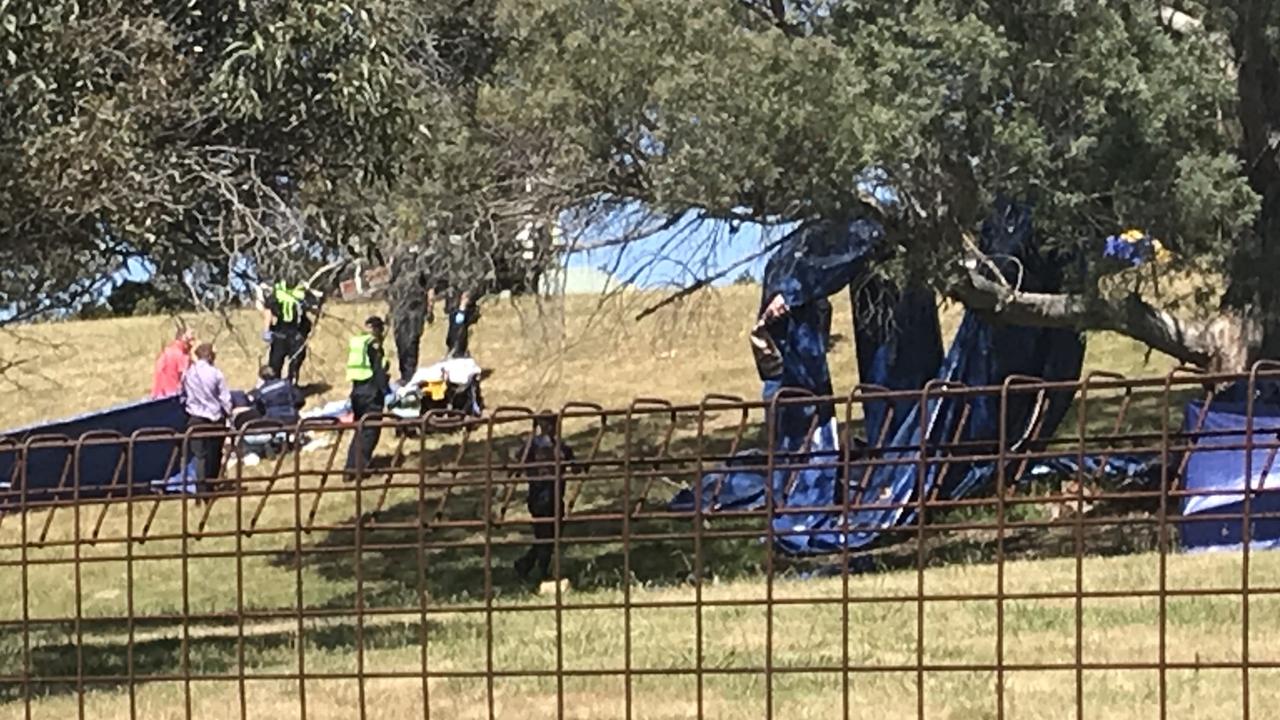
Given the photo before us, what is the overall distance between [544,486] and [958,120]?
3349 mm

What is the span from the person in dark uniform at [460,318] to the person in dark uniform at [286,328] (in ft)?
4.32

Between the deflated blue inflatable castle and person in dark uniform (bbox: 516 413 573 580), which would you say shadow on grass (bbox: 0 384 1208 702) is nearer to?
person in dark uniform (bbox: 516 413 573 580)

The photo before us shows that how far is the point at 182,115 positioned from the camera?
874cm

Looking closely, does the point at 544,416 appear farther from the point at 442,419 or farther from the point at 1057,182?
the point at 1057,182

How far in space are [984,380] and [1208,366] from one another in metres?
1.85

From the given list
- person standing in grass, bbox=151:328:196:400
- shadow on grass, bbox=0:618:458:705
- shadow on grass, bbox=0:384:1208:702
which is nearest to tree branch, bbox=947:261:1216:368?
shadow on grass, bbox=0:384:1208:702

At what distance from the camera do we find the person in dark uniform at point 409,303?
15617 mm

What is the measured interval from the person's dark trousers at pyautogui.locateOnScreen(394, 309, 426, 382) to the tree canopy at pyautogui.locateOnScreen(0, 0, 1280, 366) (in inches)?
171

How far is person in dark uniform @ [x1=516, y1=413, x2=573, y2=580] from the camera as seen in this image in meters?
4.87

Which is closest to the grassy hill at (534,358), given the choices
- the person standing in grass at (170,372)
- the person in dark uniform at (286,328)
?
the person in dark uniform at (286,328)

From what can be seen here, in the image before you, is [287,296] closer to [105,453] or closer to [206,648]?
[206,648]

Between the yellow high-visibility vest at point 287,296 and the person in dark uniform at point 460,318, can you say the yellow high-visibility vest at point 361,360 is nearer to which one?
the person in dark uniform at point 460,318


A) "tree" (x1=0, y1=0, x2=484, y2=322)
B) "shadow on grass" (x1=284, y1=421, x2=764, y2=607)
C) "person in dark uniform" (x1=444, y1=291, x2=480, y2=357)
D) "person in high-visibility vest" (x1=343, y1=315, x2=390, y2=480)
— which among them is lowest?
"shadow on grass" (x1=284, y1=421, x2=764, y2=607)

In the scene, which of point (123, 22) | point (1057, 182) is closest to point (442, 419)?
point (123, 22)
